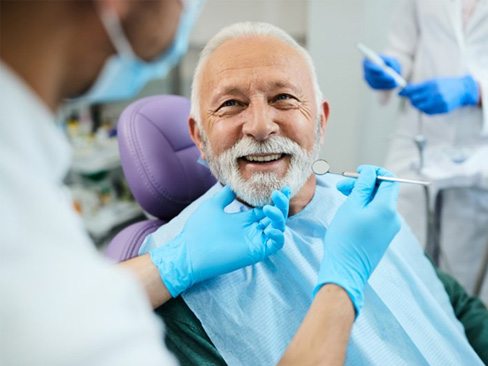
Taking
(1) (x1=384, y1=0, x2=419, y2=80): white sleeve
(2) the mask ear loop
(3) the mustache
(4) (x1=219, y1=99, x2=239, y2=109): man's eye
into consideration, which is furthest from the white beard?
(1) (x1=384, y1=0, x2=419, y2=80): white sleeve

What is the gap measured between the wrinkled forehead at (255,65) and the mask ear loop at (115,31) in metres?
0.63

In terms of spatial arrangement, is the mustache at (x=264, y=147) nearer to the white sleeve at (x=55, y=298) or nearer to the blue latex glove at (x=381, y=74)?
the white sleeve at (x=55, y=298)

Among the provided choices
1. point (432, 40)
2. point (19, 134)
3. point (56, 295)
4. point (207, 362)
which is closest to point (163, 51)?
point (19, 134)

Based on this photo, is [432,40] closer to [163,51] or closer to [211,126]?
A: [211,126]

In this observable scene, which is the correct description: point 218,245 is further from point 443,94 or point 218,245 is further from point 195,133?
point 443,94

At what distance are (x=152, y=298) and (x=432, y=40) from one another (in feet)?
4.94

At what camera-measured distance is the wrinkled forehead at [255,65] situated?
1.19 meters

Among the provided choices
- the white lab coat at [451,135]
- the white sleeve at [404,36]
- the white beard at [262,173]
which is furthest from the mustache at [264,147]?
the white sleeve at [404,36]

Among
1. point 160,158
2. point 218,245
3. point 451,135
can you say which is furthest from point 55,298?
point 451,135

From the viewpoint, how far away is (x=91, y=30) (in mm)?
539

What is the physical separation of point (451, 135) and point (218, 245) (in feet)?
4.01

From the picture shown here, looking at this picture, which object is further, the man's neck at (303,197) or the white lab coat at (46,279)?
the man's neck at (303,197)

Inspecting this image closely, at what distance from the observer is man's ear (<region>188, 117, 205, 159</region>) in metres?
1.31

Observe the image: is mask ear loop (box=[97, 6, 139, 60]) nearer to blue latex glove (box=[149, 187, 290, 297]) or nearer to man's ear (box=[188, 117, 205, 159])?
blue latex glove (box=[149, 187, 290, 297])
